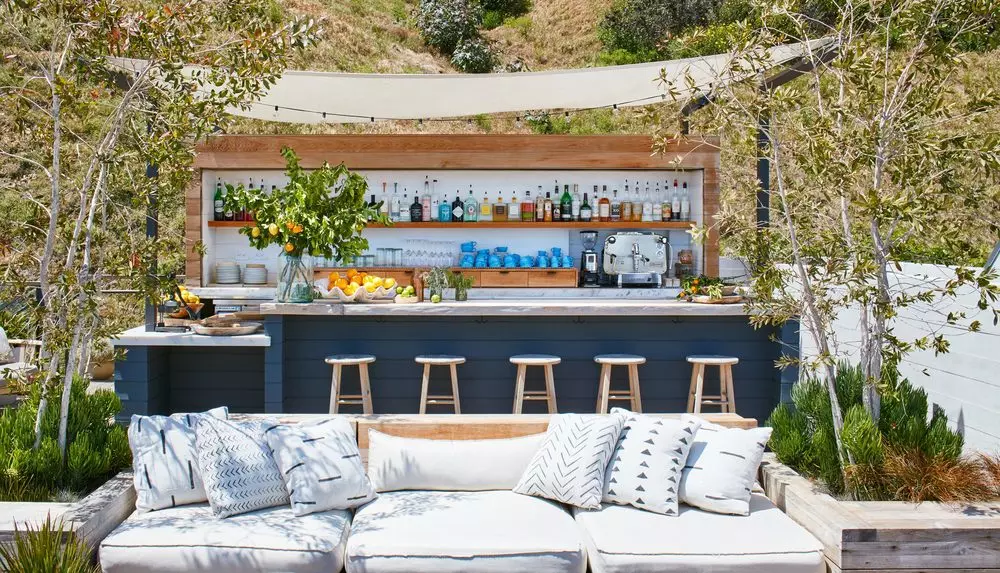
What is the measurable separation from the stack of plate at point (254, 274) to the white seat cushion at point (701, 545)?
19.6 feet

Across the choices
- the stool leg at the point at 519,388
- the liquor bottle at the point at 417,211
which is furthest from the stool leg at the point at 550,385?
the liquor bottle at the point at 417,211

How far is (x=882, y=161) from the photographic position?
320 centimetres

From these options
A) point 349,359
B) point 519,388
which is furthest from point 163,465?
point 519,388

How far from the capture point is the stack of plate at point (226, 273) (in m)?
8.55

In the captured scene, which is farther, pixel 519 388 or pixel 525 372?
pixel 525 372

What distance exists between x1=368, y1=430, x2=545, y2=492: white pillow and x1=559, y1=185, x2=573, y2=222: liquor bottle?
499cm

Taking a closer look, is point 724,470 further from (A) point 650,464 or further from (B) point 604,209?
(B) point 604,209

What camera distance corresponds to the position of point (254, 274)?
27.8ft

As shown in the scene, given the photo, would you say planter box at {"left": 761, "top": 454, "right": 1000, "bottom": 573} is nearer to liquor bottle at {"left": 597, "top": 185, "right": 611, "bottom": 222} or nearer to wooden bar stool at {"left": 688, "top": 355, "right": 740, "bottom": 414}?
wooden bar stool at {"left": 688, "top": 355, "right": 740, "bottom": 414}

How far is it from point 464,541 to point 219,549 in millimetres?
832

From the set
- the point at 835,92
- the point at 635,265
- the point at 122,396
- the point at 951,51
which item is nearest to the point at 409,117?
the point at 635,265

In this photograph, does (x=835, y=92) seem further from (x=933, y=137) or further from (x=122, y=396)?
(x=122, y=396)

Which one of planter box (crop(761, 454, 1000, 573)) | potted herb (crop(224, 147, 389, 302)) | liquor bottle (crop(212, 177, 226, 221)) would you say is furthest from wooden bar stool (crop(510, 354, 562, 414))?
liquor bottle (crop(212, 177, 226, 221))

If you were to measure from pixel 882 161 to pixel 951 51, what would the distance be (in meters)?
0.45
